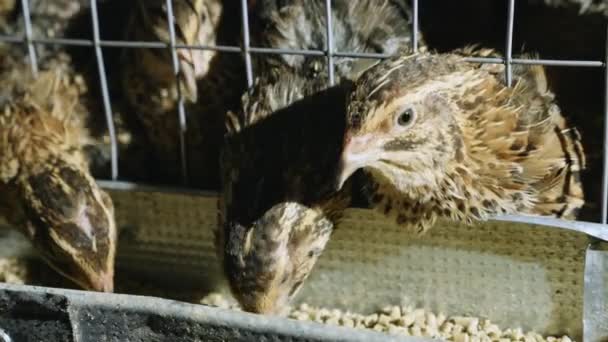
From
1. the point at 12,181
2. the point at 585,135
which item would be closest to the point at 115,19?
the point at 12,181

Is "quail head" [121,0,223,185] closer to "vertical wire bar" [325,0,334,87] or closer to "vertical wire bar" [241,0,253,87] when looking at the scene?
"vertical wire bar" [241,0,253,87]

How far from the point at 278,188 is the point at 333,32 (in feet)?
1.45

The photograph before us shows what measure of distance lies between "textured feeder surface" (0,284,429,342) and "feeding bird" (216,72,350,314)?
0.61ft

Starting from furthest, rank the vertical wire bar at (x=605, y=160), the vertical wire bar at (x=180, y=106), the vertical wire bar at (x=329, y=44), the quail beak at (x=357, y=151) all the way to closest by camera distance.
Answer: the vertical wire bar at (x=180, y=106), the vertical wire bar at (x=329, y=44), the vertical wire bar at (x=605, y=160), the quail beak at (x=357, y=151)

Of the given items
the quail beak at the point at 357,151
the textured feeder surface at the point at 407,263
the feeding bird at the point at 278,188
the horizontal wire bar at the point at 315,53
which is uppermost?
the horizontal wire bar at the point at 315,53

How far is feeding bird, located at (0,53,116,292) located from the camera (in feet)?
6.81

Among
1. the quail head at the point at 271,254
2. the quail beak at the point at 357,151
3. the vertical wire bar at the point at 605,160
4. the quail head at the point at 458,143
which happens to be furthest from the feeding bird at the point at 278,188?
the vertical wire bar at the point at 605,160

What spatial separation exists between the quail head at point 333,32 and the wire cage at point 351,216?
0.05m

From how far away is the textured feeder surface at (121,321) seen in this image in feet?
5.26

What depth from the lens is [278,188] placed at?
1.87 meters

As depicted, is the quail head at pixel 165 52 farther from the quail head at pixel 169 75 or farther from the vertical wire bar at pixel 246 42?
the vertical wire bar at pixel 246 42

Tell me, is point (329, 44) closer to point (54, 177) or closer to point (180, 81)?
point (180, 81)

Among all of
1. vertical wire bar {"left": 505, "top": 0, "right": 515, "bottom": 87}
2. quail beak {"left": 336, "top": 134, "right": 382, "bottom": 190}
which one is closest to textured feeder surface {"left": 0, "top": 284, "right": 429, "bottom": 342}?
quail beak {"left": 336, "top": 134, "right": 382, "bottom": 190}

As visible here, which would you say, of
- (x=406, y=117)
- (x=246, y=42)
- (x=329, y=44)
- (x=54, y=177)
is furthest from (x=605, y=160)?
(x=54, y=177)
